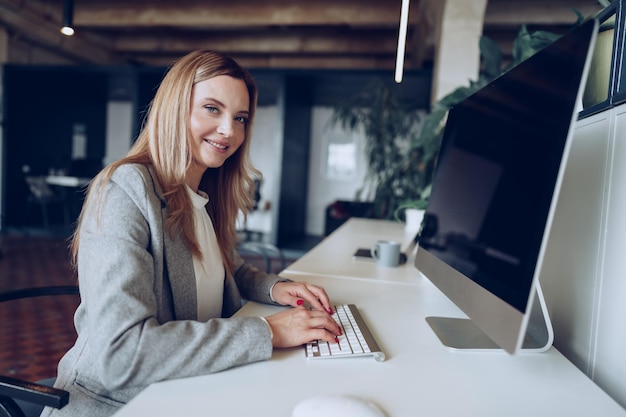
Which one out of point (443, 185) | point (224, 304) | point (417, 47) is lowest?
point (224, 304)

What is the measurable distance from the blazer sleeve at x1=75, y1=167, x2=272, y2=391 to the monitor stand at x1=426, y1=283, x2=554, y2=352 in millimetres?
431

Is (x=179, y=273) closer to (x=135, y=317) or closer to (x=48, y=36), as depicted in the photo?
(x=135, y=317)

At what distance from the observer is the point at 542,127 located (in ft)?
2.52

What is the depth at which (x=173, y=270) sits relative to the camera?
40.8 inches

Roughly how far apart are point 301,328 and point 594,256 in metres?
0.67

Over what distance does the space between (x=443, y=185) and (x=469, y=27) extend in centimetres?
379

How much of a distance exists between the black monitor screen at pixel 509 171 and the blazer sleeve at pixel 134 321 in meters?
0.47

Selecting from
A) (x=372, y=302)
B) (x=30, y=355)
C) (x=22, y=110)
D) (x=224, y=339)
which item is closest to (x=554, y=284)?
(x=372, y=302)

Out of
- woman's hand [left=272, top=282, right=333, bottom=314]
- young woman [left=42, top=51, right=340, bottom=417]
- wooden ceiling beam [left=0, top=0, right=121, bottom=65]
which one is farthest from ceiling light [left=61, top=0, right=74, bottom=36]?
wooden ceiling beam [left=0, top=0, right=121, bottom=65]

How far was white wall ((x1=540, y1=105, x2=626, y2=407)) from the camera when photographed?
0.89m

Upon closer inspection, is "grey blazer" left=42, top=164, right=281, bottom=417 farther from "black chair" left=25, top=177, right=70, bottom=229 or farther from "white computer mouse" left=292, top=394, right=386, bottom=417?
"black chair" left=25, top=177, right=70, bottom=229

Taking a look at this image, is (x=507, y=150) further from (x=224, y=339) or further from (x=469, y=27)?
(x=469, y=27)

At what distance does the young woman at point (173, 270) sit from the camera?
0.79 metres

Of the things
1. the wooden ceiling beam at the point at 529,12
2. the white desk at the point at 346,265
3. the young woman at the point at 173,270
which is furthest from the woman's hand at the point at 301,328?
the wooden ceiling beam at the point at 529,12
